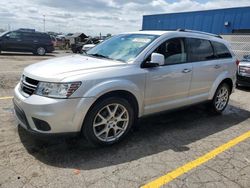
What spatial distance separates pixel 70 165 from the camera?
134 inches

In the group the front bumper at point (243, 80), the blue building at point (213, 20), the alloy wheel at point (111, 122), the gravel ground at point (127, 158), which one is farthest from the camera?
the blue building at point (213, 20)

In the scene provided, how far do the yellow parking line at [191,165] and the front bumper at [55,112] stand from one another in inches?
47.8

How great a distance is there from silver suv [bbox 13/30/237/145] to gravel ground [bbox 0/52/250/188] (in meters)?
0.34

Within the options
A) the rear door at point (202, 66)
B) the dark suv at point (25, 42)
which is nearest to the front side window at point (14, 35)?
the dark suv at point (25, 42)

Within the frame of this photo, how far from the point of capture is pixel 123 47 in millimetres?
4594

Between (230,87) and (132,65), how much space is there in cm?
320

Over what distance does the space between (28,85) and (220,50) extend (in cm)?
410

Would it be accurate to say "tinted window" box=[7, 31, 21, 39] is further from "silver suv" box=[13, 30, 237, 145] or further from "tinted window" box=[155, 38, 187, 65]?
"tinted window" box=[155, 38, 187, 65]

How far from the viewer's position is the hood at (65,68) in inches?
138

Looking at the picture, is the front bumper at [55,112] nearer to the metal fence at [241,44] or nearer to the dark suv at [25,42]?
the metal fence at [241,44]

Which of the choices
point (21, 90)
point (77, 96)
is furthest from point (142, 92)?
point (21, 90)

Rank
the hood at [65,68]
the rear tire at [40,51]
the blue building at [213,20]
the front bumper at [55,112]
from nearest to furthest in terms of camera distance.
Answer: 1. the front bumper at [55,112]
2. the hood at [65,68]
3. the blue building at [213,20]
4. the rear tire at [40,51]

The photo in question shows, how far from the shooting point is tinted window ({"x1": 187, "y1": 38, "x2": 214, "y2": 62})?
16.5 feet

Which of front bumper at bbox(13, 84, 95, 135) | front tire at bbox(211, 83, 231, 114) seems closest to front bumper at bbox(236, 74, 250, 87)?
front tire at bbox(211, 83, 231, 114)
